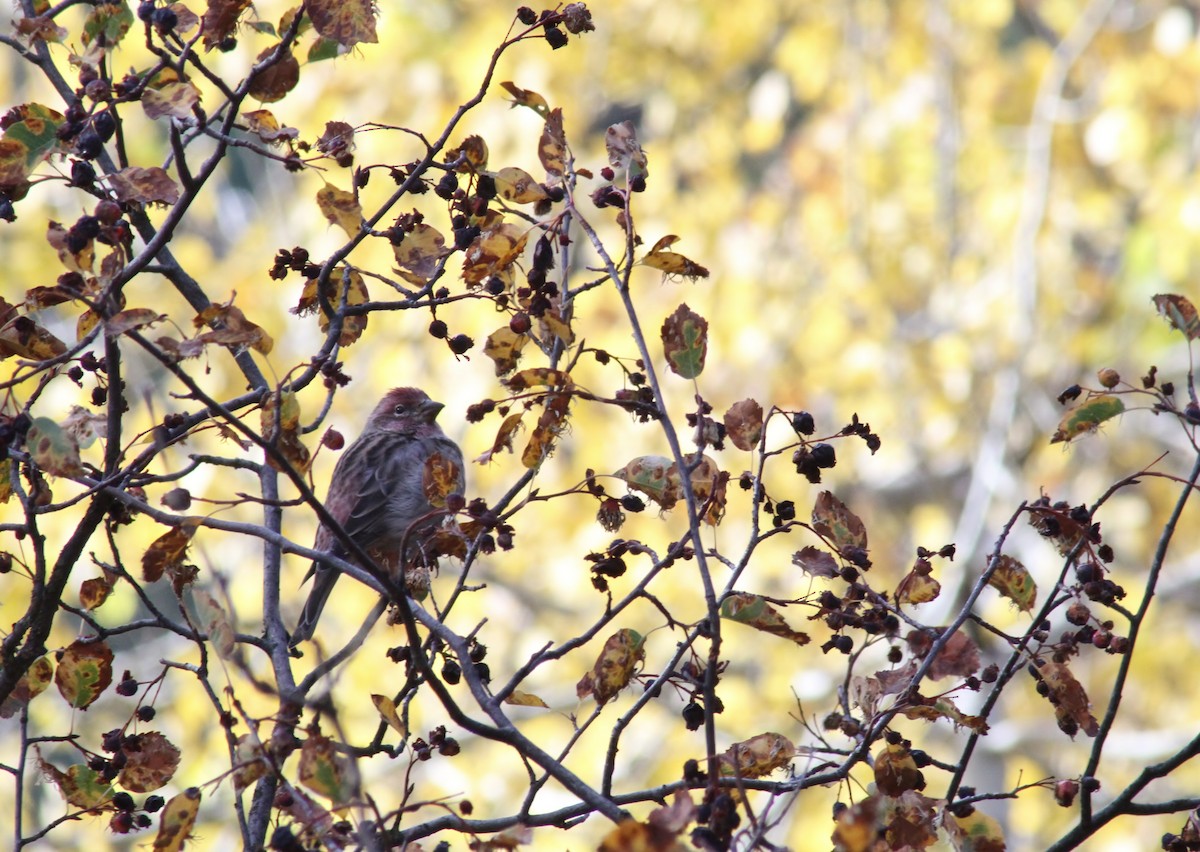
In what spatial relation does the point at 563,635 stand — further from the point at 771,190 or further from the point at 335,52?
the point at 335,52

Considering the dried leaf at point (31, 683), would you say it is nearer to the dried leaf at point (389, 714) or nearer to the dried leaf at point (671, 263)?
the dried leaf at point (389, 714)

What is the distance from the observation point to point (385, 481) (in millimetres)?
5492

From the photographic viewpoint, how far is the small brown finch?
5.25 m

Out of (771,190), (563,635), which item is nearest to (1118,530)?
(771,190)

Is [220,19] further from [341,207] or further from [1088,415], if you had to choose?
[1088,415]

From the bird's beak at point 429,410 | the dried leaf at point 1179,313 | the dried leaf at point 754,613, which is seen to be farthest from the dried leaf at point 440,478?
the bird's beak at point 429,410

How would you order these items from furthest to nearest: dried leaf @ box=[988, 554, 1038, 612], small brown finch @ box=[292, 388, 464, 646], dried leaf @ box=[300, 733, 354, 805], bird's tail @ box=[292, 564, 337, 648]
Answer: small brown finch @ box=[292, 388, 464, 646]
bird's tail @ box=[292, 564, 337, 648]
dried leaf @ box=[988, 554, 1038, 612]
dried leaf @ box=[300, 733, 354, 805]

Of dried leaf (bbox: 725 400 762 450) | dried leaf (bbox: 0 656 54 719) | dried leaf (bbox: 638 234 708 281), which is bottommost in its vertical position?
dried leaf (bbox: 0 656 54 719)

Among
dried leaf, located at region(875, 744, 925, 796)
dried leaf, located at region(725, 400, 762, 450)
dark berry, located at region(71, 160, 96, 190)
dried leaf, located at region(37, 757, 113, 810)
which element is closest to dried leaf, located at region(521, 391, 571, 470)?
dried leaf, located at region(725, 400, 762, 450)

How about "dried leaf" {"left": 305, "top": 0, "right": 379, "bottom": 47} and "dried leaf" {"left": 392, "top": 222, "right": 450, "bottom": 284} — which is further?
"dried leaf" {"left": 392, "top": 222, "right": 450, "bottom": 284}

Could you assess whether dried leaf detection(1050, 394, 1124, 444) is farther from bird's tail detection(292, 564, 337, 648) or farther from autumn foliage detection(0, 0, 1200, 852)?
bird's tail detection(292, 564, 337, 648)

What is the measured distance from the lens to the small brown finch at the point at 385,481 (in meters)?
5.25

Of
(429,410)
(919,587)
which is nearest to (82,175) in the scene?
(919,587)

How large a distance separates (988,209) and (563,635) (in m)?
4.65
